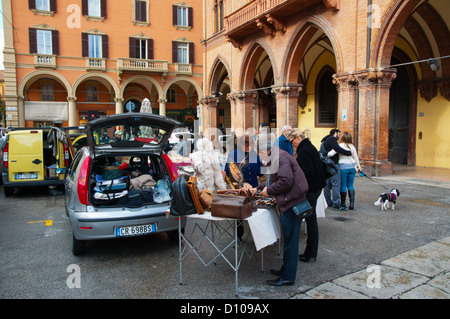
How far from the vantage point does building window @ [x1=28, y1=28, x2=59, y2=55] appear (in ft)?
94.9

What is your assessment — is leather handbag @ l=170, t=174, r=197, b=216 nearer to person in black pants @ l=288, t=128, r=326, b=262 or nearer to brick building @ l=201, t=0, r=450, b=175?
person in black pants @ l=288, t=128, r=326, b=262

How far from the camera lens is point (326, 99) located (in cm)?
2005

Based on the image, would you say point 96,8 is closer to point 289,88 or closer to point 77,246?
point 289,88

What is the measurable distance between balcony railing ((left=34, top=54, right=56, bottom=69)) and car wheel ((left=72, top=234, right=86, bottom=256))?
93.7ft

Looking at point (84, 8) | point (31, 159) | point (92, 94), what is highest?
point (84, 8)

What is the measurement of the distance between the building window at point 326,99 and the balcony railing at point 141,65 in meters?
16.8

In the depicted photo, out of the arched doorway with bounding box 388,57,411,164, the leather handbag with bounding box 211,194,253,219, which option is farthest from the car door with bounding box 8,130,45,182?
the arched doorway with bounding box 388,57,411,164

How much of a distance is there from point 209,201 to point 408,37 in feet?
48.0

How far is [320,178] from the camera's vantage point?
16.0 ft

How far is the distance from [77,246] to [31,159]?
19.0 feet

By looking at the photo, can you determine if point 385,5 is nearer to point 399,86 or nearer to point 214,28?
point 399,86

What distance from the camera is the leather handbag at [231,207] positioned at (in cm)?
383

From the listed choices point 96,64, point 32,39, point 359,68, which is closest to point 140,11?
point 96,64

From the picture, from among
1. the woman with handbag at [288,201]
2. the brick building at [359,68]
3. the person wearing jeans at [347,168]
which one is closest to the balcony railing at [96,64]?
the brick building at [359,68]
